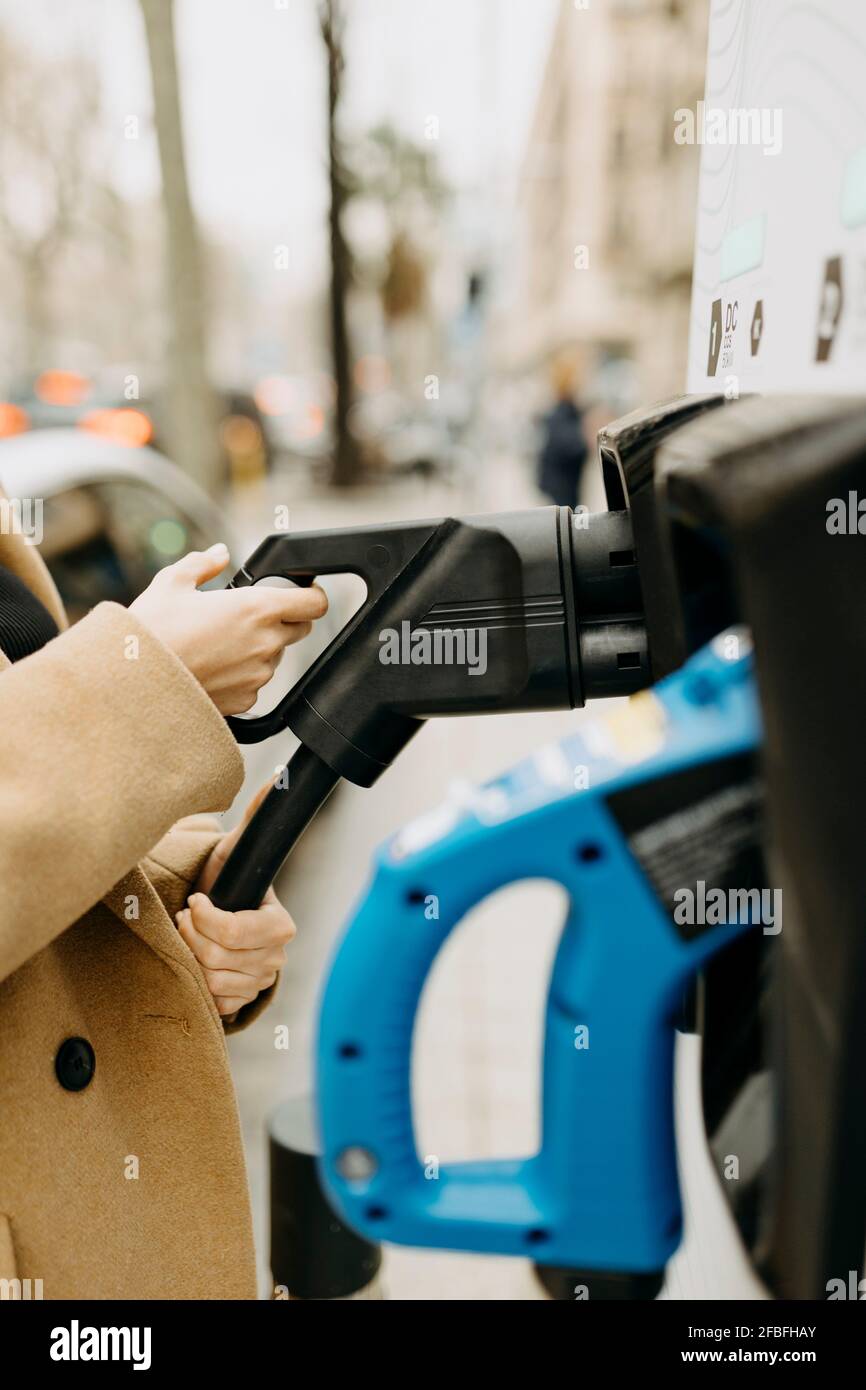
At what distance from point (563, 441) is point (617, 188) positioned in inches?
1228

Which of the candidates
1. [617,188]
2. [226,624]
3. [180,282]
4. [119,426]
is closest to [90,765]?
[226,624]

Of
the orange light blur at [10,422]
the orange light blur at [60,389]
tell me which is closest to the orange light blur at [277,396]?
the orange light blur at [60,389]

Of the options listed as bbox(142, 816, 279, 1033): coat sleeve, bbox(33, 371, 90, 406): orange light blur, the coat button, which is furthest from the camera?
bbox(33, 371, 90, 406): orange light blur

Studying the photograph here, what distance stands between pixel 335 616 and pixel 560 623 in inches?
156

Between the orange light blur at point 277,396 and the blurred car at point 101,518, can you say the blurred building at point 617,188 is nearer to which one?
the orange light blur at point 277,396

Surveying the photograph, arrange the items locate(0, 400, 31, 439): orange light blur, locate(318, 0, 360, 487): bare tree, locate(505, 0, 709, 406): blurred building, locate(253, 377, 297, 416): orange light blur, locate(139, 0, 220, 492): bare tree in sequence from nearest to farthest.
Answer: locate(139, 0, 220, 492): bare tree
locate(0, 400, 31, 439): orange light blur
locate(318, 0, 360, 487): bare tree
locate(505, 0, 709, 406): blurred building
locate(253, 377, 297, 416): orange light blur

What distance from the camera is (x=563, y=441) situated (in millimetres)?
9750

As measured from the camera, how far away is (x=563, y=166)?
4322 centimetres

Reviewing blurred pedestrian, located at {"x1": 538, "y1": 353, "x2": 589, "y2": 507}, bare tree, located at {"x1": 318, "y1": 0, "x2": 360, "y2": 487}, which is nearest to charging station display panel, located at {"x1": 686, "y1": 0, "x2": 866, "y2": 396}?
blurred pedestrian, located at {"x1": 538, "y1": 353, "x2": 589, "y2": 507}

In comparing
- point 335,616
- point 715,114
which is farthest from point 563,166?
point 715,114

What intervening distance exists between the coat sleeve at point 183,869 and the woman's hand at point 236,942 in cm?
4

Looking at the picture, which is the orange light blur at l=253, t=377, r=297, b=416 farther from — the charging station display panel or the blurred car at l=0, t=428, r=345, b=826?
the charging station display panel

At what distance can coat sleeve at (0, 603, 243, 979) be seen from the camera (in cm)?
89
